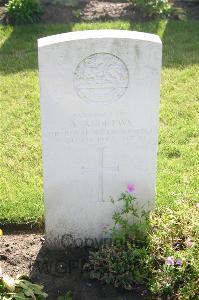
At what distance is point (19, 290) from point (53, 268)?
429mm

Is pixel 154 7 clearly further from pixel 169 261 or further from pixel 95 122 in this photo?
pixel 169 261

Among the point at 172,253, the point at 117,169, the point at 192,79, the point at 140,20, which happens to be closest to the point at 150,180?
the point at 117,169

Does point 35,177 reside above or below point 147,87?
below

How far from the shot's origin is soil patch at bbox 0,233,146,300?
381 cm

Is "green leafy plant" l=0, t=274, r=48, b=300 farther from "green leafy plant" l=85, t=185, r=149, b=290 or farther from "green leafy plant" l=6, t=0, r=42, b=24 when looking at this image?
"green leafy plant" l=6, t=0, r=42, b=24

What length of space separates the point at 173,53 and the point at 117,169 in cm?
384

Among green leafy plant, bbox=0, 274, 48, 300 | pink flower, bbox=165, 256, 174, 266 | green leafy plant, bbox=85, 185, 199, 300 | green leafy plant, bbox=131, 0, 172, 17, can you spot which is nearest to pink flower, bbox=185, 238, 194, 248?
green leafy plant, bbox=85, 185, 199, 300

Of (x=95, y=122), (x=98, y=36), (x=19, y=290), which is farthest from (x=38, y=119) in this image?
(x=19, y=290)

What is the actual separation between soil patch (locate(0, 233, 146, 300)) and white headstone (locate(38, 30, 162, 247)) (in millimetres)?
159

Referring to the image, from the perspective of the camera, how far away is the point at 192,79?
6.90 metres

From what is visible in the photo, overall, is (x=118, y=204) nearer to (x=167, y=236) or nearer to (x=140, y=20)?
(x=167, y=236)

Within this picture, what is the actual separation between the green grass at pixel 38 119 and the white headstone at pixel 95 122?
510 mm

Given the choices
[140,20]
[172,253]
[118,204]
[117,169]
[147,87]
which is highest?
[140,20]

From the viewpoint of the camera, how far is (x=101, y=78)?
3.76 m
